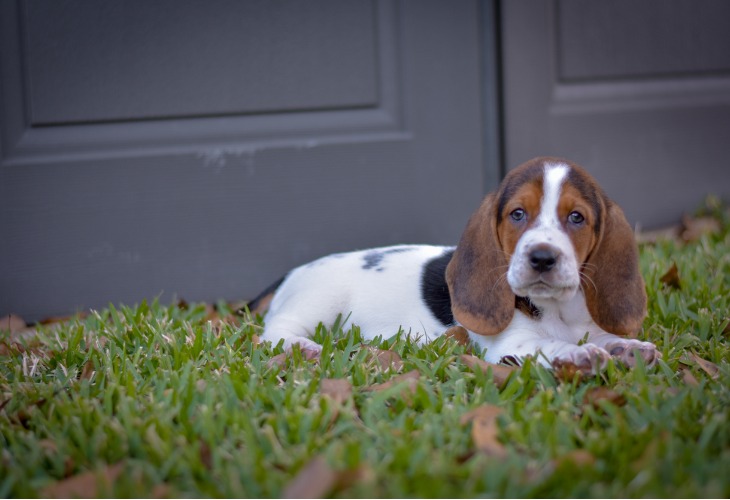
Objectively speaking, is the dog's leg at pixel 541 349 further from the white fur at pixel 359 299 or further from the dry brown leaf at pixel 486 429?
the dry brown leaf at pixel 486 429

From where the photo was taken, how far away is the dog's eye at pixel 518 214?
3.27m

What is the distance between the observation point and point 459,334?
11.7ft

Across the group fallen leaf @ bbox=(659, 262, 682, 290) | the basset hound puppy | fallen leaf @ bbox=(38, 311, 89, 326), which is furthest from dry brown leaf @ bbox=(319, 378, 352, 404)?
fallen leaf @ bbox=(659, 262, 682, 290)

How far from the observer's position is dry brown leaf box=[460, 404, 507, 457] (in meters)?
2.31

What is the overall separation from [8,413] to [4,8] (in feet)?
8.44

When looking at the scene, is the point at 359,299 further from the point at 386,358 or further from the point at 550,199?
the point at 550,199

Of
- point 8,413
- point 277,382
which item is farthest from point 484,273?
point 8,413

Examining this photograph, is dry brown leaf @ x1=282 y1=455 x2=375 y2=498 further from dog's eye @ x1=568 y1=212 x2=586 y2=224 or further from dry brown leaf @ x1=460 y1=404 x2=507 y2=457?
dog's eye @ x1=568 y1=212 x2=586 y2=224

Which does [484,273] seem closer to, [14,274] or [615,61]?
[14,274]

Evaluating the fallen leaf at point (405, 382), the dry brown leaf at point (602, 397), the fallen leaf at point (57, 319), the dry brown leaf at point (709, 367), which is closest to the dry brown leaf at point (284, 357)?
the fallen leaf at point (405, 382)

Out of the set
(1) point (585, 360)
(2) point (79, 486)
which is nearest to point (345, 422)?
(2) point (79, 486)

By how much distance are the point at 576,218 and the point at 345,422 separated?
1264mm

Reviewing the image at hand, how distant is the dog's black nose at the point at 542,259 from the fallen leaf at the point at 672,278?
1.52 metres

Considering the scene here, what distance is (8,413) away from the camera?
9.10ft
